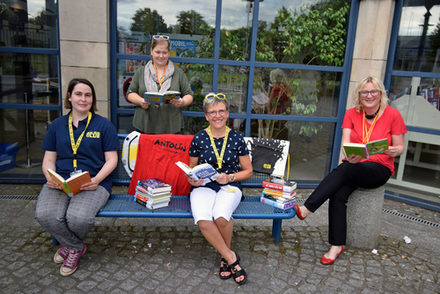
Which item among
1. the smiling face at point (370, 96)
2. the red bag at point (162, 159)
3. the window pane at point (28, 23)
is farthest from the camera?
the window pane at point (28, 23)

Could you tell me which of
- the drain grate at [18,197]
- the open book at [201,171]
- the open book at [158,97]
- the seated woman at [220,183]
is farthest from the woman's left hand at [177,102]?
the drain grate at [18,197]

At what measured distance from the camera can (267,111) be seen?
230 inches

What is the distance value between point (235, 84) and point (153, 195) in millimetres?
2707

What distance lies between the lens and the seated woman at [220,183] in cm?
334

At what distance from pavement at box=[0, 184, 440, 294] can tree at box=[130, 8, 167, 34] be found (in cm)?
275

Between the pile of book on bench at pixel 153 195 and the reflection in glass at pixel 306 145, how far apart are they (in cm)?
254

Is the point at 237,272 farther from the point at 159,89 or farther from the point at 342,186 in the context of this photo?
the point at 159,89

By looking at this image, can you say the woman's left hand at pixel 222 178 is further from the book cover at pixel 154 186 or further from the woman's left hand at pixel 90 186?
the woman's left hand at pixel 90 186

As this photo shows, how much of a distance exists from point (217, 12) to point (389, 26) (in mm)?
2486

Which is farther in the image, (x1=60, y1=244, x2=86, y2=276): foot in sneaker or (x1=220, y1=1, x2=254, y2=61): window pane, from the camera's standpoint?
(x1=220, y1=1, x2=254, y2=61): window pane

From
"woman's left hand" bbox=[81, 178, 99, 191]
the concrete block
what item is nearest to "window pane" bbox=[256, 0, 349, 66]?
the concrete block

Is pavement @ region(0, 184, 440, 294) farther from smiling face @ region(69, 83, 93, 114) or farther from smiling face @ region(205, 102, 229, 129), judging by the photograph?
smiling face @ region(69, 83, 93, 114)

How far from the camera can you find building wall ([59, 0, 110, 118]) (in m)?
4.84

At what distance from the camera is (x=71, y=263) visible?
11.0 ft
